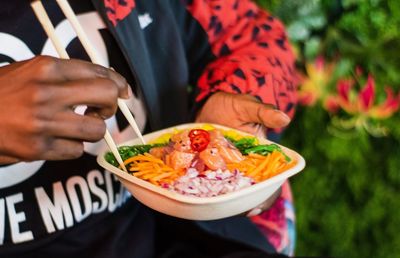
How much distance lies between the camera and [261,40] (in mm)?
→ 1048

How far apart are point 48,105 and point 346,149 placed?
35.7 inches

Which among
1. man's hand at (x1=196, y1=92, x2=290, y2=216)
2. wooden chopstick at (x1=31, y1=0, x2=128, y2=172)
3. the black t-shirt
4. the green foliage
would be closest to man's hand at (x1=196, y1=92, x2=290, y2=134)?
man's hand at (x1=196, y1=92, x2=290, y2=216)

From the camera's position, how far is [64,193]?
88 cm

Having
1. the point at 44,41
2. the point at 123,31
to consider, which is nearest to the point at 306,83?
the point at 123,31

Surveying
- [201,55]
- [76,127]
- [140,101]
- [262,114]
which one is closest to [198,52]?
[201,55]

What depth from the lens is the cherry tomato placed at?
0.76m

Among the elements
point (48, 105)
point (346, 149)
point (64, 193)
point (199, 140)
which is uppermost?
point (48, 105)

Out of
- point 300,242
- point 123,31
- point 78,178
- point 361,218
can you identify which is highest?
point 123,31

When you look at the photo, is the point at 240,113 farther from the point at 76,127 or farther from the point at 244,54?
the point at 76,127

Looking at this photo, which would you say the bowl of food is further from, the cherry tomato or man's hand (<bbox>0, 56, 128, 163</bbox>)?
man's hand (<bbox>0, 56, 128, 163</bbox>)

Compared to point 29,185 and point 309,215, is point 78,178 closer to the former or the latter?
point 29,185

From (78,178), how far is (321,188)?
0.70 m

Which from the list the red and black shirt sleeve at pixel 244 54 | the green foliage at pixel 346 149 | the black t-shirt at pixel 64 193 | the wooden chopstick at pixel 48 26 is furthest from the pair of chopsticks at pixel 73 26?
the green foliage at pixel 346 149

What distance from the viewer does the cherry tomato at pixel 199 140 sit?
2.49 ft
